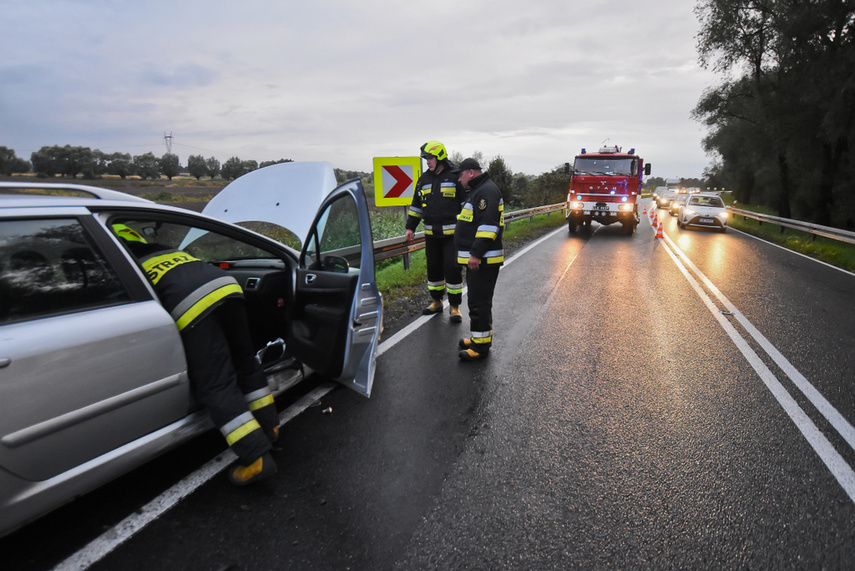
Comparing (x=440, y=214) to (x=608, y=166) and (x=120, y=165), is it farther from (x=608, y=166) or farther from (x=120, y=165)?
(x=608, y=166)

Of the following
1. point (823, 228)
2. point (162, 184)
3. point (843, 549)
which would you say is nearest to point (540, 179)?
point (823, 228)

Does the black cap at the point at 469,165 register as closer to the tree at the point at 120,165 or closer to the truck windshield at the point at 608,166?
the tree at the point at 120,165

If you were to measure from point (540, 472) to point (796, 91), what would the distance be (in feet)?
75.0

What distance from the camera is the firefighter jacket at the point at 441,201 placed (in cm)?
550

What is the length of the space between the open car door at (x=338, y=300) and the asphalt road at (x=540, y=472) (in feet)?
1.43

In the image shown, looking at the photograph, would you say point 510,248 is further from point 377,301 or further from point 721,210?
point 721,210

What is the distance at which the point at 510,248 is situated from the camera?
498 inches

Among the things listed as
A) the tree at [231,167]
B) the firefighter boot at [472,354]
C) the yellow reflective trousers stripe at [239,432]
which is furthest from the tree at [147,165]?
the yellow reflective trousers stripe at [239,432]

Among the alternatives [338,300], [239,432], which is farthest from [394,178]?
[239,432]

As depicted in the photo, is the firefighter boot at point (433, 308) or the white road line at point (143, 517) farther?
the firefighter boot at point (433, 308)

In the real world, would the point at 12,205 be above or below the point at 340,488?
above

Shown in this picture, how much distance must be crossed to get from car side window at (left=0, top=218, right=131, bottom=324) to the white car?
812 inches

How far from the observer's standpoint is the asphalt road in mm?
2236

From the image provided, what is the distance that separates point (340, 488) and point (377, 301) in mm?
1454
